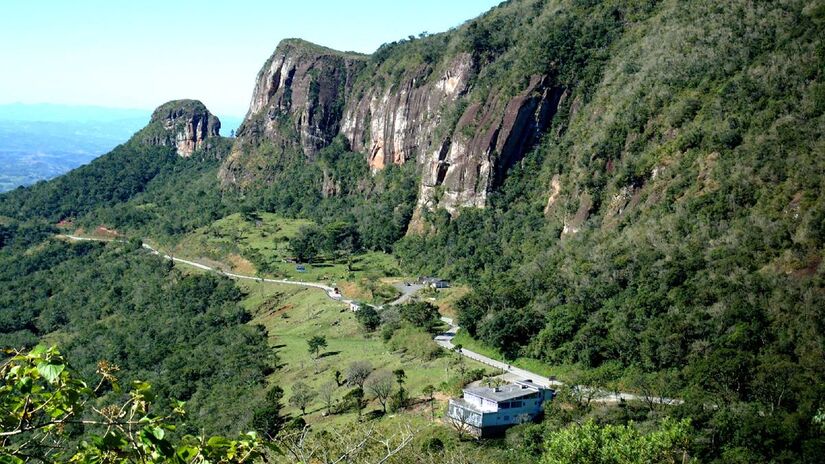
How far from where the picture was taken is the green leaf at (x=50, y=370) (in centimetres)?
778

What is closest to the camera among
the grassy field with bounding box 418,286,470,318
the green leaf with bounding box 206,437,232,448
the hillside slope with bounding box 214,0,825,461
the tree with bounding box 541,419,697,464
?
the green leaf with bounding box 206,437,232,448

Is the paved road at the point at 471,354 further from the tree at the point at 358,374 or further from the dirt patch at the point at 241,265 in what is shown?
the tree at the point at 358,374

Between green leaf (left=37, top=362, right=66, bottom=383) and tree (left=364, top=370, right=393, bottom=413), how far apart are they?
40.4 m

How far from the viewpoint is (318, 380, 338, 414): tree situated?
50781mm

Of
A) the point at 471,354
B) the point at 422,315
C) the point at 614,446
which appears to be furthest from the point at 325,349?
the point at 614,446

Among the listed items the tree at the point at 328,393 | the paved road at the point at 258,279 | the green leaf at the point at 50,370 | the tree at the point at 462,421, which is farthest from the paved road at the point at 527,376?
the green leaf at the point at 50,370

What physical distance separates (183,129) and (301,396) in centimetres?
13115

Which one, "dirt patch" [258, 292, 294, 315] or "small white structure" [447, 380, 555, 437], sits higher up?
"small white structure" [447, 380, 555, 437]

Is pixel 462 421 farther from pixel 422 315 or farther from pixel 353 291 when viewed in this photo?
pixel 353 291

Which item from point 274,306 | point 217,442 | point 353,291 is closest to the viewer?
point 217,442

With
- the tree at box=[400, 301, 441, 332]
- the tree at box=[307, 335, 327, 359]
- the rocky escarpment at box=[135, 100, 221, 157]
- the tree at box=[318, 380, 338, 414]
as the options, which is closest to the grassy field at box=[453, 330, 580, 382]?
the tree at box=[400, 301, 441, 332]

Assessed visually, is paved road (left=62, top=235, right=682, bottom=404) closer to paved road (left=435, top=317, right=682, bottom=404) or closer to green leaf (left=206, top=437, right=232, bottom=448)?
paved road (left=435, top=317, right=682, bottom=404)

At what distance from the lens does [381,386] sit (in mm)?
48469

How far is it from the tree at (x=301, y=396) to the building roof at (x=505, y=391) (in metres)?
11.6
